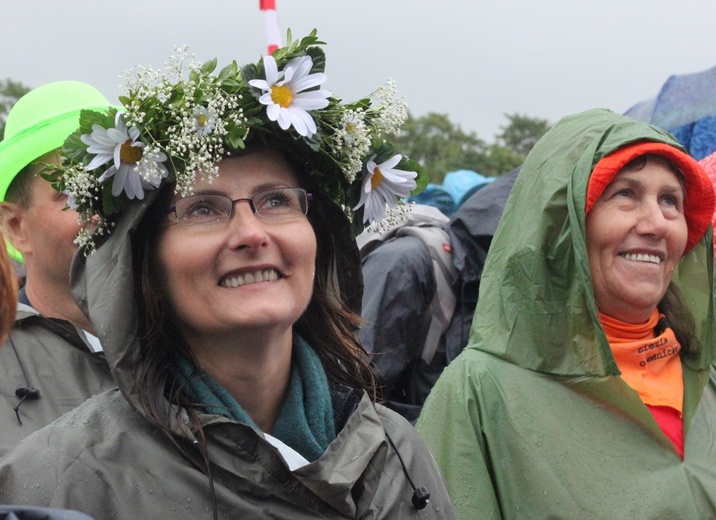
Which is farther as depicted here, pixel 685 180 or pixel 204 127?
pixel 685 180

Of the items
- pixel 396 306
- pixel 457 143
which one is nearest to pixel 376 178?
pixel 396 306

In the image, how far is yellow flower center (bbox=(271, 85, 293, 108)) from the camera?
262cm

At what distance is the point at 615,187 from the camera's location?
149 inches

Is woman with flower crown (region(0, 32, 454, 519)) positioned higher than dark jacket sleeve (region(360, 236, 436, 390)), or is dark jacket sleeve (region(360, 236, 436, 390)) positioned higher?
woman with flower crown (region(0, 32, 454, 519))

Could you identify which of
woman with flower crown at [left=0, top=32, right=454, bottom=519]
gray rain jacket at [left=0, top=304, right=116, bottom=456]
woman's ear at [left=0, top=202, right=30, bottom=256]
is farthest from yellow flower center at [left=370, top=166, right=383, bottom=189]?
woman's ear at [left=0, top=202, right=30, bottom=256]

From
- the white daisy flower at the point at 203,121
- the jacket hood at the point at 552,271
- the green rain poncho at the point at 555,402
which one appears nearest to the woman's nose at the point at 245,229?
the white daisy flower at the point at 203,121

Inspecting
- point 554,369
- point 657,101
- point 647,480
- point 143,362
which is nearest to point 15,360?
point 143,362

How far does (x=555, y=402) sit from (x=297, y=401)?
1217 mm

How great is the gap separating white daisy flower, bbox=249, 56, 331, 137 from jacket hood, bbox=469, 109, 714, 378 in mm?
1252

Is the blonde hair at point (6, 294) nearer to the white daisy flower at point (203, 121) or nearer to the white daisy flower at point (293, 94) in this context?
the white daisy flower at point (203, 121)

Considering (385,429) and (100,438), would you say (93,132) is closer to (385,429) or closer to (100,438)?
(100,438)

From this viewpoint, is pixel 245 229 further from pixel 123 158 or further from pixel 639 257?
pixel 639 257

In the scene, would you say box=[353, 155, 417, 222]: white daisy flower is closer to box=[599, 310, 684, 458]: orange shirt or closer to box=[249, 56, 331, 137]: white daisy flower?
box=[249, 56, 331, 137]: white daisy flower

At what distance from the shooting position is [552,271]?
372 cm
